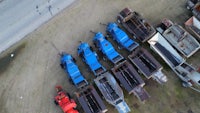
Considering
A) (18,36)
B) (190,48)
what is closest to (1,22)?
(18,36)

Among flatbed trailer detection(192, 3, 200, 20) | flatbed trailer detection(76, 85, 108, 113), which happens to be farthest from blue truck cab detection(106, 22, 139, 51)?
flatbed trailer detection(192, 3, 200, 20)

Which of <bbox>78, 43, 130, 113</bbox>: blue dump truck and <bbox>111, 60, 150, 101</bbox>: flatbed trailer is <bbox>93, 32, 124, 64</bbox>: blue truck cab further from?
<bbox>78, 43, 130, 113</bbox>: blue dump truck

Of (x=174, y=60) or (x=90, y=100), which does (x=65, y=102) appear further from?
(x=174, y=60)

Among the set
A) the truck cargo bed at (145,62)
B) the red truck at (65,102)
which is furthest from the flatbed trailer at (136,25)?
the red truck at (65,102)

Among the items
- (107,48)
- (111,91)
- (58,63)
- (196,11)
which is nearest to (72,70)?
(58,63)

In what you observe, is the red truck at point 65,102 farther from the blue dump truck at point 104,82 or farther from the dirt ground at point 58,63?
the blue dump truck at point 104,82
